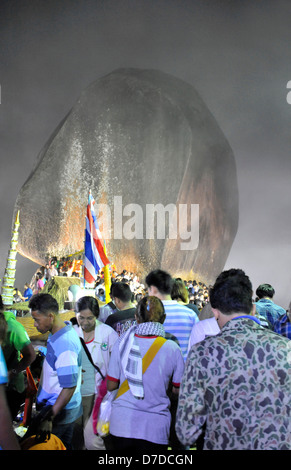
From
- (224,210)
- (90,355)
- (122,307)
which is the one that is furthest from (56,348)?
(224,210)

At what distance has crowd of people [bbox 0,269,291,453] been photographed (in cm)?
138

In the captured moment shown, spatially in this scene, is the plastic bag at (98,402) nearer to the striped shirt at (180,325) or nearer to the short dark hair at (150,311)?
the striped shirt at (180,325)

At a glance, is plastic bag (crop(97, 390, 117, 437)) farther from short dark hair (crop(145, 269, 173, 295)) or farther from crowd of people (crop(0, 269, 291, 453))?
short dark hair (crop(145, 269, 173, 295))

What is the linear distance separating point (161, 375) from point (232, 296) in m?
0.65

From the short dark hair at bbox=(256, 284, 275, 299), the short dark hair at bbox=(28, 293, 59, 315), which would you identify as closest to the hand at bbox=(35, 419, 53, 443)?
the short dark hair at bbox=(28, 293, 59, 315)

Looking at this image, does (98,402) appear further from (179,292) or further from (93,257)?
(93,257)

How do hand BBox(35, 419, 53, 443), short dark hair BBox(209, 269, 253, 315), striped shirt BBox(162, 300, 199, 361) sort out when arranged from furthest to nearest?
striped shirt BBox(162, 300, 199, 361) < hand BBox(35, 419, 53, 443) < short dark hair BBox(209, 269, 253, 315)

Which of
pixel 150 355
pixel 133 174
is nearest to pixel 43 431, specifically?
pixel 150 355

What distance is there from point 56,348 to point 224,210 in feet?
66.0

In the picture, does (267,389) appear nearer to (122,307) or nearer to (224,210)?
(122,307)

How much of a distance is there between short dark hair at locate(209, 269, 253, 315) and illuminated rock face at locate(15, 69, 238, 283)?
18.4m

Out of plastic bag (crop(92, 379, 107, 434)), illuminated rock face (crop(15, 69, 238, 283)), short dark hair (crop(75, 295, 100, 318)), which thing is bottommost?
plastic bag (crop(92, 379, 107, 434))

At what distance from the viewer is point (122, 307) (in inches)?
130

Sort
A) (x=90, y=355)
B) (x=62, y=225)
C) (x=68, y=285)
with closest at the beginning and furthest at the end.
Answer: (x=90, y=355), (x=68, y=285), (x=62, y=225)
